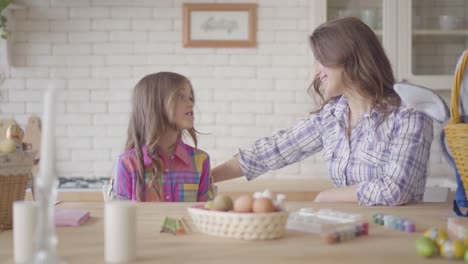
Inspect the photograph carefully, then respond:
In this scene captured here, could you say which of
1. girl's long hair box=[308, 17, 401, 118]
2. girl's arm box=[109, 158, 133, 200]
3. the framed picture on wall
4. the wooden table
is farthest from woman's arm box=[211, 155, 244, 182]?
the framed picture on wall

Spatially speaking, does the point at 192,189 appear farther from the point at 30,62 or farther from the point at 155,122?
the point at 30,62

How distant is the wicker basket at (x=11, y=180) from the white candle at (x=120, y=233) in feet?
1.43

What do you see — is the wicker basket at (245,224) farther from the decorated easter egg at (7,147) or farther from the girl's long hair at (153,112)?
the girl's long hair at (153,112)

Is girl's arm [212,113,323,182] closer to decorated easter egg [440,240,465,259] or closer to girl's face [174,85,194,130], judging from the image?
girl's face [174,85,194,130]

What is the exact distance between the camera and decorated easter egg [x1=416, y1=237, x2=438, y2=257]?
4.05 feet

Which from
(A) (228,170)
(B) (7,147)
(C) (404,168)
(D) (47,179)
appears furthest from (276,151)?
(D) (47,179)

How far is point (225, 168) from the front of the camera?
2475mm

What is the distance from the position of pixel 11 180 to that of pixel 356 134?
128 centimetres

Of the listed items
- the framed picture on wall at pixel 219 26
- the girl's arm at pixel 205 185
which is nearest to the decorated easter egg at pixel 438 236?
the girl's arm at pixel 205 185

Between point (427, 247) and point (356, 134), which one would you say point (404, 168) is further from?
point (427, 247)

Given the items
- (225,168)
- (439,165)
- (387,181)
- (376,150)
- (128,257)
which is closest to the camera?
(128,257)

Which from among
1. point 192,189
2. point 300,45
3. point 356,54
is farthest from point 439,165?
point 192,189

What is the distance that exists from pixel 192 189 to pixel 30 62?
6.43 feet

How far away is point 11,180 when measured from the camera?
60.4 inches
